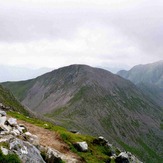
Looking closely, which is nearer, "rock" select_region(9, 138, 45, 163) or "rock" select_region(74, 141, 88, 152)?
"rock" select_region(9, 138, 45, 163)

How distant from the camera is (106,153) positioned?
40125mm

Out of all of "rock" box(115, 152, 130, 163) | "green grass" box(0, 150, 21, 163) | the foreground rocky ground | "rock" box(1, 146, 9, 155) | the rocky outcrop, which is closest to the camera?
"green grass" box(0, 150, 21, 163)

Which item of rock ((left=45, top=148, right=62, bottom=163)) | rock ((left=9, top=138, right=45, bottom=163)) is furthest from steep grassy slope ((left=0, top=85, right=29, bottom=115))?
rock ((left=9, top=138, right=45, bottom=163))

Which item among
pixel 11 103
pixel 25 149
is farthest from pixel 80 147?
pixel 11 103

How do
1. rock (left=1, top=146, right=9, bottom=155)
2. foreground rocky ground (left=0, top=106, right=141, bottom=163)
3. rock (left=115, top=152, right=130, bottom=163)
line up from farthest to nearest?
1. rock (left=115, top=152, right=130, bottom=163)
2. foreground rocky ground (left=0, top=106, right=141, bottom=163)
3. rock (left=1, top=146, right=9, bottom=155)

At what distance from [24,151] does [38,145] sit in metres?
4.88

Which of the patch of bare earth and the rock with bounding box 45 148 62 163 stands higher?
the rock with bounding box 45 148 62 163

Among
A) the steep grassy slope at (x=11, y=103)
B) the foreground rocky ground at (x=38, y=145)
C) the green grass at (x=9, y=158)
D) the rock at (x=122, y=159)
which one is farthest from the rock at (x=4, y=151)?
the steep grassy slope at (x=11, y=103)

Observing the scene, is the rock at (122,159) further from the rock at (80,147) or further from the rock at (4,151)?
the rock at (4,151)

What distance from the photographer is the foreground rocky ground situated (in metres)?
25.0

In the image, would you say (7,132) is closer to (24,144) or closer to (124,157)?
(24,144)

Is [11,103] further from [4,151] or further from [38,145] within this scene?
[4,151]

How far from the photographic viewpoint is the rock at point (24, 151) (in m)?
24.7

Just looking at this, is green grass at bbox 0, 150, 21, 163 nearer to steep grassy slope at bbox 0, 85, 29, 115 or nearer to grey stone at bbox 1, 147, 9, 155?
grey stone at bbox 1, 147, 9, 155
